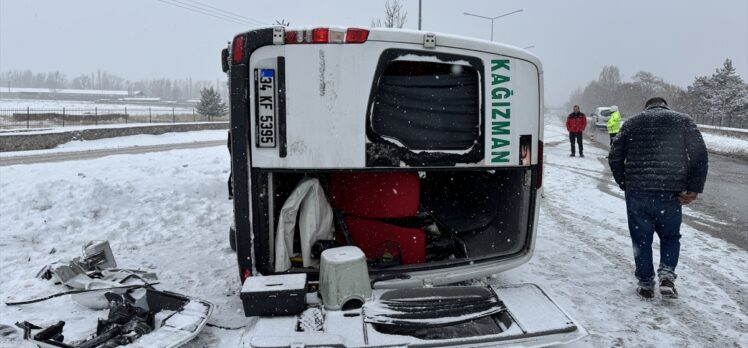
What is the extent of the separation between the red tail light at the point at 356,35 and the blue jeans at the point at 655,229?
9.57 feet

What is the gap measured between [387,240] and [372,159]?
110cm

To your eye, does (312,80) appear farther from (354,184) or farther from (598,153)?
(598,153)

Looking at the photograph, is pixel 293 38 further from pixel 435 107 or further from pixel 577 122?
pixel 577 122

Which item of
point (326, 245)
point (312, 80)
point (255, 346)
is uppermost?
point (312, 80)

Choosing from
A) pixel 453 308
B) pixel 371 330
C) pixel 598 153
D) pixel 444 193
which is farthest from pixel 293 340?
pixel 598 153

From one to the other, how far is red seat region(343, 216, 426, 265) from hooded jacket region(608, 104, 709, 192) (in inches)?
81.3

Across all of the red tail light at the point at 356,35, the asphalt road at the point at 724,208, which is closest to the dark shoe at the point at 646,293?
the asphalt road at the point at 724,208

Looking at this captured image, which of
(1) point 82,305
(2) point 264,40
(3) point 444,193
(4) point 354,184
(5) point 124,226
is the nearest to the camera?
(2) point 264,40

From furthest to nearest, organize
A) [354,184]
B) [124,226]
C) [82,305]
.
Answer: [124,226] → [354,184] → [82,305]

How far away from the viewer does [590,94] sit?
12812cm

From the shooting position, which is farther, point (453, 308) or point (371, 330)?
point (453, 308)

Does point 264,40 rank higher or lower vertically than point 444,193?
higher

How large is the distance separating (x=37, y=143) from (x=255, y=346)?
22766mm

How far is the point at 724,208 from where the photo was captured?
8.88 meters
